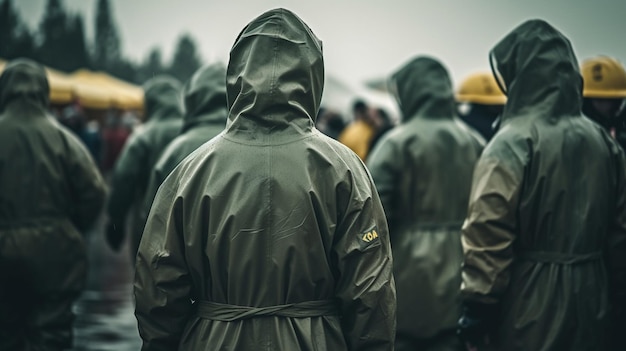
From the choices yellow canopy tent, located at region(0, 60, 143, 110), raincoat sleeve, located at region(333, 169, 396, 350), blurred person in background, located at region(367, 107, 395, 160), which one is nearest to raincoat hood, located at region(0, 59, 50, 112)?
raincoat sleeve, located at region(333, 169, 396, 350)

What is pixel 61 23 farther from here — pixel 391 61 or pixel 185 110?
A: pixel 185 110

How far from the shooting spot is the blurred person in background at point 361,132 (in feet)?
37.0

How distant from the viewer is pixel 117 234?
7805 mm

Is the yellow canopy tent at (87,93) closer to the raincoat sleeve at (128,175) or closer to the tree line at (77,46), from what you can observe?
the tree line at (77,46)

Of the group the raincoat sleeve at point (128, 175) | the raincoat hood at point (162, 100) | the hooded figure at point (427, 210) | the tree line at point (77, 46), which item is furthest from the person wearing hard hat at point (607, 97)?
the tree line at point (77, 46)

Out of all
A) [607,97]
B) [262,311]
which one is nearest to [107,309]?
[607,97]

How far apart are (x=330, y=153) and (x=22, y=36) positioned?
40.0 m

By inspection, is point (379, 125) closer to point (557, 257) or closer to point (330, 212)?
point (557, 257)

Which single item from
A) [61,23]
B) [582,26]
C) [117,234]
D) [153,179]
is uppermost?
[582,26]

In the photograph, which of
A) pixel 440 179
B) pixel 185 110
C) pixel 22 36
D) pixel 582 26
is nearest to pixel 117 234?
pixel 185 110

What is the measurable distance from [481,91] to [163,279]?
5729 mm

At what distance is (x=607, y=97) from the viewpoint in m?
5.86

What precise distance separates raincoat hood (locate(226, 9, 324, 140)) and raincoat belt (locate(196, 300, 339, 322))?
0.65 metres

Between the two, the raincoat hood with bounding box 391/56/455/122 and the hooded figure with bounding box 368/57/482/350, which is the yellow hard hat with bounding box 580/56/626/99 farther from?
the raincoat hood with bounding box 391/56/455/122
